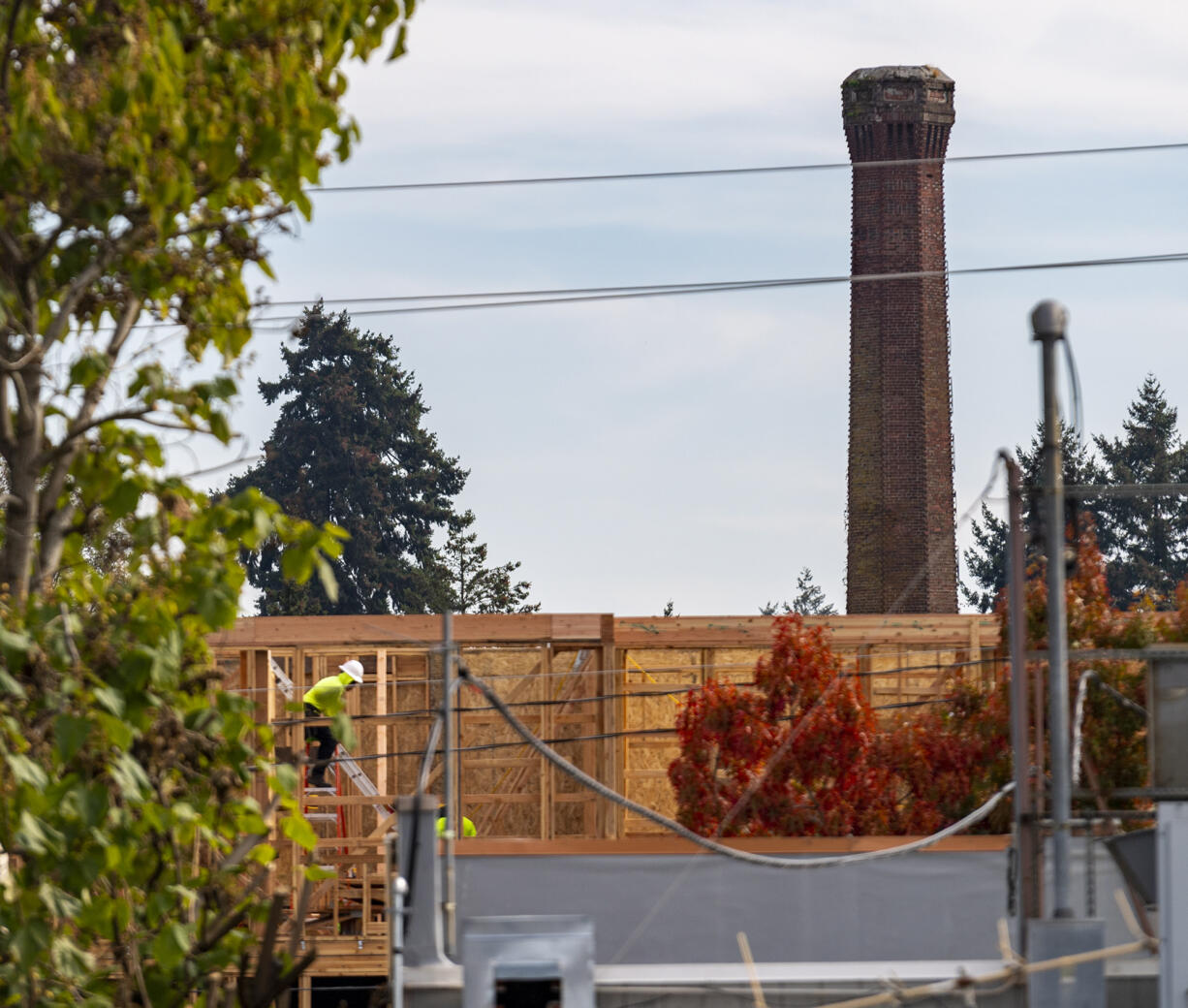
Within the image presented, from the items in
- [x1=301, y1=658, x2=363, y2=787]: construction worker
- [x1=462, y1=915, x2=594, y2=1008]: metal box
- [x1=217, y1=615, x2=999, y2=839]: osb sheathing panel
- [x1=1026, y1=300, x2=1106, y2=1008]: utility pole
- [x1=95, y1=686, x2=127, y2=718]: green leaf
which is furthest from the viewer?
[x1=217, y1=615, x2=999, y2=839]: osb sheathing panel

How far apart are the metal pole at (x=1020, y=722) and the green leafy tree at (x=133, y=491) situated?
4044mm

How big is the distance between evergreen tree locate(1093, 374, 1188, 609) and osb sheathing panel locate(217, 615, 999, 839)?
39292 millimetres

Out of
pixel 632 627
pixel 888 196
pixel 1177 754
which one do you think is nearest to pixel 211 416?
pixel 1177 754

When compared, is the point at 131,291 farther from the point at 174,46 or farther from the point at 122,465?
the point at 174,46

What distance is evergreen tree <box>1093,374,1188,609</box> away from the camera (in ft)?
192

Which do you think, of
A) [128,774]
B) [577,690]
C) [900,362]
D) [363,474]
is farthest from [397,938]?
[363,474]

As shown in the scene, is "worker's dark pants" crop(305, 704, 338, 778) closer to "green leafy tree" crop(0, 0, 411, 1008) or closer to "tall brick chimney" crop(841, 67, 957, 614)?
"green leafy tree" crop(0, 0, 411, 1008)

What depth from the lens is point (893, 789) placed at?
1586cm

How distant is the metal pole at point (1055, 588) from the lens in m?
8.66

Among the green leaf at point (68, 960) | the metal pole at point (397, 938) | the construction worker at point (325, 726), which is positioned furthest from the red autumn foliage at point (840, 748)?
the green leaf at point (68, 960)

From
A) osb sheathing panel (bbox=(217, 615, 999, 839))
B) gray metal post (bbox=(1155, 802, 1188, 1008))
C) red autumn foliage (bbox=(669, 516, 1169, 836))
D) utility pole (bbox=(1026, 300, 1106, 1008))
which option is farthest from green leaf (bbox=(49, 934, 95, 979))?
osb sheathing panel (bbox=(217, 615, 999, 839))

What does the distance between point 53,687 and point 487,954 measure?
A: 2530 millimetres

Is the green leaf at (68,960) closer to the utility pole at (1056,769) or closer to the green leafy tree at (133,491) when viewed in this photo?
the green leafy tree at (133,491)

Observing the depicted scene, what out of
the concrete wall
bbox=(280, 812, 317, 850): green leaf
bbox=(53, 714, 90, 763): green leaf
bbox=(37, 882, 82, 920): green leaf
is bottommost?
the concrete wall
